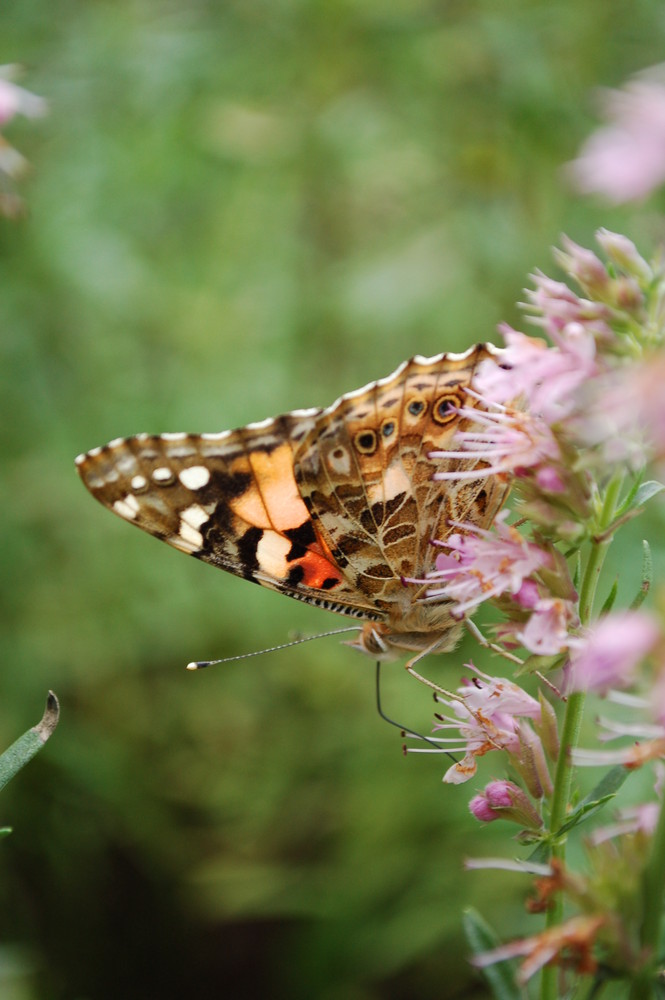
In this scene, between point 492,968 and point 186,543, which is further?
point 186,543

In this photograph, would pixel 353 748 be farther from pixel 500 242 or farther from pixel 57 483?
pixel 500 242

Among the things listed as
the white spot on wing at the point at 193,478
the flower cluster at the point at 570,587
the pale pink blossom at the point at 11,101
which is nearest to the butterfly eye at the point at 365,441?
the white spot on wing at the point at 193,478

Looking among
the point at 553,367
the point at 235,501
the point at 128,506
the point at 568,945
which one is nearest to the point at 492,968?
the point at 568,945

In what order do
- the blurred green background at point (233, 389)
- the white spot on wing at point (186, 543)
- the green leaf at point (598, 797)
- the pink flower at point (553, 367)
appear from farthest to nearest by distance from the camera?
the blurred green background at point (233, 389), the white spot on wing at point (186, 543), the green leaf at point (598, 797), the pink flower at point (553, 367)

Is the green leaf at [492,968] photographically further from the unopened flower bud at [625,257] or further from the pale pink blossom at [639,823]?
the unopened flower bud at [625,257]

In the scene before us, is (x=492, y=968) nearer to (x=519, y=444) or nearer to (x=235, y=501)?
(x=519, y=444)

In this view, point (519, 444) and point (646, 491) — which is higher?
point (519, 444)
